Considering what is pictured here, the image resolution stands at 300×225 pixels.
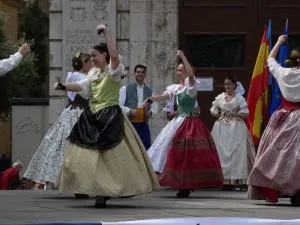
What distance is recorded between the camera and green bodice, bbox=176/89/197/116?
14.3 meters

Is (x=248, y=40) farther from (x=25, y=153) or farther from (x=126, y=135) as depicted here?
(x=126, y=135)

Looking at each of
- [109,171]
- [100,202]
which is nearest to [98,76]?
[109,171]

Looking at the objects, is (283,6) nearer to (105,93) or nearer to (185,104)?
(185,104)

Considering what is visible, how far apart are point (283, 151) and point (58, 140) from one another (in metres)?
3.25

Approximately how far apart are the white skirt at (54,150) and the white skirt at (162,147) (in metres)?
1.11

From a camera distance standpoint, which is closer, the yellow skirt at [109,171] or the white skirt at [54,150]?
the yellow skirt at [109,171]

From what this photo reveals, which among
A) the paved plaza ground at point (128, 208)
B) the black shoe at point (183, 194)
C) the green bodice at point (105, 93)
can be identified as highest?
the green bodice at point (105, 93)

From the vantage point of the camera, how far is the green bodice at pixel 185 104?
14266 millimetres

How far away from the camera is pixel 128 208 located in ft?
38.3

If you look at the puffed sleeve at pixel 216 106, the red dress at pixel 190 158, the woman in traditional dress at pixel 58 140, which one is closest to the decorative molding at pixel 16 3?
the puffed sleeve at pixel 216 106

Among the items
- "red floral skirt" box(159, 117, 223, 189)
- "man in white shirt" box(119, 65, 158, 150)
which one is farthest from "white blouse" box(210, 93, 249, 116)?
"red floral skirt" box(159, 117, 223, 189)

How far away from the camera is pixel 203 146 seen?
46.9 feet

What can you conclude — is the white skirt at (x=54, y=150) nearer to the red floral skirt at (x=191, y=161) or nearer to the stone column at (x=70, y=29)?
the red floral skirt at (x=191, y=161)

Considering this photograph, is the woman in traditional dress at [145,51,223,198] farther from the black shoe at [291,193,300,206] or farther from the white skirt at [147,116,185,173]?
the black shoe at [291,193,300,206]
